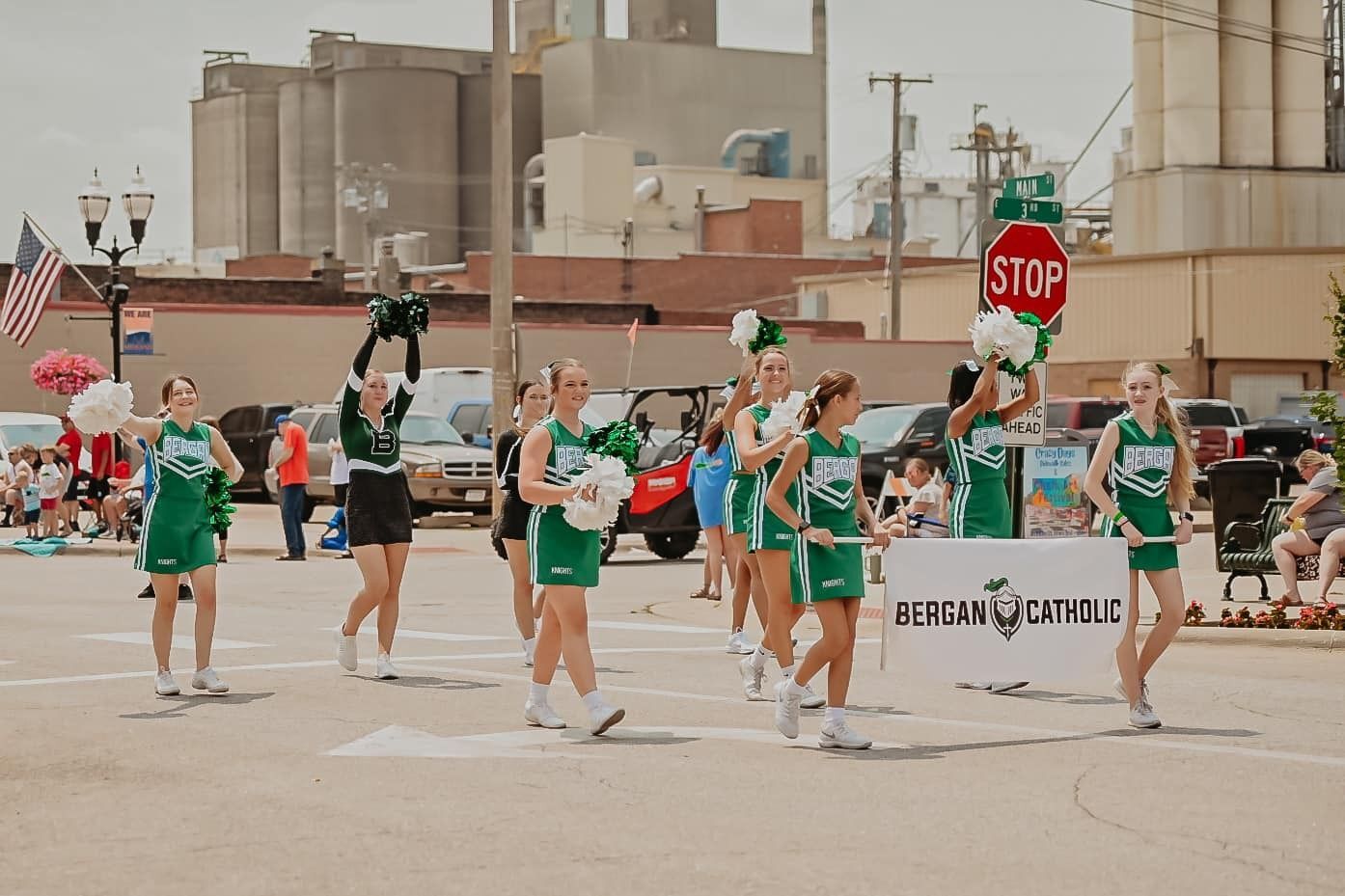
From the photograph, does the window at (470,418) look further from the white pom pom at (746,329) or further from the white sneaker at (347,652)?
the white pom pom at (746,329)

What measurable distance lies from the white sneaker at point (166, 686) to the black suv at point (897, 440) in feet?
59.1

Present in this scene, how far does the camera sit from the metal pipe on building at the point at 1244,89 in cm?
6009

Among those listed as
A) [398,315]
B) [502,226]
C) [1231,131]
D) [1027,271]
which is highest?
[1231,131]

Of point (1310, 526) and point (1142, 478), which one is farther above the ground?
point (1142, 478)

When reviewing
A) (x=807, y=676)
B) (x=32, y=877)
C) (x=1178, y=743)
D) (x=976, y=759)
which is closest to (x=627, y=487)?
(x=807, y=676)

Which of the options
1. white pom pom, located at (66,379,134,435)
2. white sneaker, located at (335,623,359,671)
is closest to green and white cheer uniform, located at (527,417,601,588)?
white pom pom, located at (66,379,134,435)

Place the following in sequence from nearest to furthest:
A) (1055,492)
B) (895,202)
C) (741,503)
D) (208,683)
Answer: (208,683), (741,503), (1055,492), (895,202)

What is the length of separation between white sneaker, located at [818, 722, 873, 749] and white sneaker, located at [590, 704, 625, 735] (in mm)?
1020

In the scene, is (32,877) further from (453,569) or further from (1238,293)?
(1238,293)

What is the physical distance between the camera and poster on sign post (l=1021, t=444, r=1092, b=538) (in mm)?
19094

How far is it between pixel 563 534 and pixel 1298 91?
2215 inches

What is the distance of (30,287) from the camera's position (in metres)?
35.0

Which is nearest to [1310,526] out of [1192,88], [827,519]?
[827,519]

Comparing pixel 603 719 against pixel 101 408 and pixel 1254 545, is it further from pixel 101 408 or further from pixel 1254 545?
pixel 1254 545
